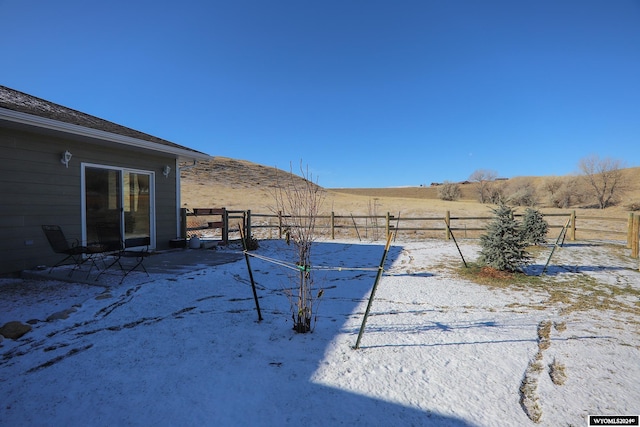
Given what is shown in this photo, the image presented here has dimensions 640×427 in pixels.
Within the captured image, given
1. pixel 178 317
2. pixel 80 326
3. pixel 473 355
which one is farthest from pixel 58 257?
pixel 473 355

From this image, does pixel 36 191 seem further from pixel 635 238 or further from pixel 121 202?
pixel 635 238

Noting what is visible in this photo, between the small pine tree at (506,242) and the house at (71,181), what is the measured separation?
7634mm

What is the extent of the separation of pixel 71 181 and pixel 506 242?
8.83 meters

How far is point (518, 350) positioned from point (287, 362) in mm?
2237

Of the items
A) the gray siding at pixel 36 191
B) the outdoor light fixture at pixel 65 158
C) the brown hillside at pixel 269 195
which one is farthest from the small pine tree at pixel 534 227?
the outdoor light fixture at pixel 65 158

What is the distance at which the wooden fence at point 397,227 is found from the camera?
31.5 feet

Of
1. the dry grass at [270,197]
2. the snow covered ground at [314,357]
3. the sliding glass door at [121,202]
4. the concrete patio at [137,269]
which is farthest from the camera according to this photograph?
the dry grass at [270,197]

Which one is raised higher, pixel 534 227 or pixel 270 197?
pixel 270 197

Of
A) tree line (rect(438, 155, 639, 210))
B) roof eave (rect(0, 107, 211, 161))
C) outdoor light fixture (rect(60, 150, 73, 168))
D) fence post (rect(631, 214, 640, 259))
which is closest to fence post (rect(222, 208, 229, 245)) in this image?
roof eave (rect(0, 107, 211, 161))

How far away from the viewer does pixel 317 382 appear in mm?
2541

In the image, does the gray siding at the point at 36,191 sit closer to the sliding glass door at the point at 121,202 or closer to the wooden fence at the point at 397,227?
the sliding glass door at the point at 121,202

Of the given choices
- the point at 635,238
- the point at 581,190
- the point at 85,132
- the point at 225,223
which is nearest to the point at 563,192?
the point at 581,190

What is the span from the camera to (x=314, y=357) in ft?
9.69

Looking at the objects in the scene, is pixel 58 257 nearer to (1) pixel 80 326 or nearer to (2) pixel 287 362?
(1) pixel 80 326
